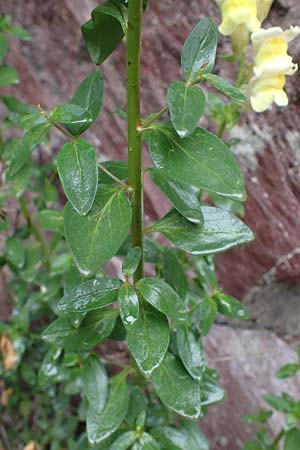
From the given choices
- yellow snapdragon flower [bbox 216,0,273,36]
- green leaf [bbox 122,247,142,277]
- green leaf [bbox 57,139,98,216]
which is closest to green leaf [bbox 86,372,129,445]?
green leaf [bbox 122,247,142,277]

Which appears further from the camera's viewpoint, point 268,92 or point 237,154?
point 237,154

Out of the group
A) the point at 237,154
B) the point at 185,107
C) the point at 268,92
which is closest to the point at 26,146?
the point at 185,107

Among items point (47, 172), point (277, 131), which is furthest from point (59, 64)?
point (277, 131)

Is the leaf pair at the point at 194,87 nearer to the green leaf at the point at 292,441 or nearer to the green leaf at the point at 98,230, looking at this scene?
the green leaf at the point at 98,230

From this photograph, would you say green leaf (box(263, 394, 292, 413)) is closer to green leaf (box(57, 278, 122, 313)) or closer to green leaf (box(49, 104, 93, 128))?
green leaf (box(57, 278, 122, 313))

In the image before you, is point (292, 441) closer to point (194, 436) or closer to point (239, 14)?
point (194, 436)

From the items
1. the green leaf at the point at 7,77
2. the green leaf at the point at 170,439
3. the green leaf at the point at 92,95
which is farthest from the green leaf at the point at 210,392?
the green leaf at the point at 7,77
